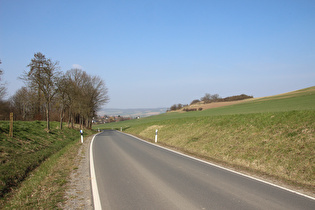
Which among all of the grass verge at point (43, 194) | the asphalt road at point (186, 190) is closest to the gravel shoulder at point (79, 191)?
the grass verge at point (43, 194)

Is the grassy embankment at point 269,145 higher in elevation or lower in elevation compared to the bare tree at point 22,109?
lower

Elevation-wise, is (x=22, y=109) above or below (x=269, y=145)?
above

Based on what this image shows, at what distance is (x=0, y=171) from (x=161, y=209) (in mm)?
7773

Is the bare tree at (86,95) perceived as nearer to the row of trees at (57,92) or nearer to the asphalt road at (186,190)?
the row of trees at (57,92)

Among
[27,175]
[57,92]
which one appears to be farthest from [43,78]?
[27,175]

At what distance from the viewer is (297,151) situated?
8.81 metres

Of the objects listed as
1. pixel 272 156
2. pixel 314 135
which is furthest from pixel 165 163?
pixel 314 135

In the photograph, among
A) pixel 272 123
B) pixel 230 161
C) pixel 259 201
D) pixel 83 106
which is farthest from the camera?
pixel 83 106

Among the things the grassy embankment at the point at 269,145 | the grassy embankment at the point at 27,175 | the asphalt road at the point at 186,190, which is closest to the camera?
the asphalt road at the point at 186,190

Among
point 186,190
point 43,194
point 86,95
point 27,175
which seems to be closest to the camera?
point 43,194

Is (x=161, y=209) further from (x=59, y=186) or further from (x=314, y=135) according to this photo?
(x=314, y=135)

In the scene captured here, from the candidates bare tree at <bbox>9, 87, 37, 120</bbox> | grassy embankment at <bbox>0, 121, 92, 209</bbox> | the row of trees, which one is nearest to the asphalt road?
grassy embankment at <bbox>0, 121, 92, 209</bbox>

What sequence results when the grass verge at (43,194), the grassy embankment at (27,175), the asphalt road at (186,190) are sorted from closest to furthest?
the asphalt road at (186,190), the grass verge at (43,194), the grassy embankment at (27,175)

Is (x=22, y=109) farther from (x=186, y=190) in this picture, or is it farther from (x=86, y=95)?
(x=186, y=190)
